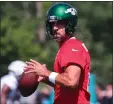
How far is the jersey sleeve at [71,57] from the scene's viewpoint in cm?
698

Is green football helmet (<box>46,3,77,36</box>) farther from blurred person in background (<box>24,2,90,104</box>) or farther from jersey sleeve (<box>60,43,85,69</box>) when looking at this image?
jersey sleeve (<box>60,43,85,69</box>)

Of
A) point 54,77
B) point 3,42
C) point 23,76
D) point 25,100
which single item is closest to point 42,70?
point 54,77

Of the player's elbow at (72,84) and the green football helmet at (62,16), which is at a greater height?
the green football helmet at (62,16)

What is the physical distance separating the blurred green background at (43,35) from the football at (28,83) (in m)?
22.0

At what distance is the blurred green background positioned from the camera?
3522 centimetres

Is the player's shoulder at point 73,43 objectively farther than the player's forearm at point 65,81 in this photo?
Yes

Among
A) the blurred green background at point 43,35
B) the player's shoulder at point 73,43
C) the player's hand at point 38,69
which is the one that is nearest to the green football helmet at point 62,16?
the player's shoulder at point 73,43

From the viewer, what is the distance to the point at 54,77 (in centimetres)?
703

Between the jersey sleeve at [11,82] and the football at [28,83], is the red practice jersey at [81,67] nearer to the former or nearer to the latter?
the football at [28,83]

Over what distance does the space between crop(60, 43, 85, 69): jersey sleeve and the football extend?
1.70 feet

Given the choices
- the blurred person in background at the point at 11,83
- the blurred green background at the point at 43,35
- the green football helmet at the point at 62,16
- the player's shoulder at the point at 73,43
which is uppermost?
the green football helmet at the point at 62,16

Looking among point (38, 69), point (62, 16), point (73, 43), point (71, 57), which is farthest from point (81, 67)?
point (62, 16)

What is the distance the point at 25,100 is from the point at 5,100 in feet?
4.45

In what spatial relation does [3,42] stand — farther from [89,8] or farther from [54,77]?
[54,77]
